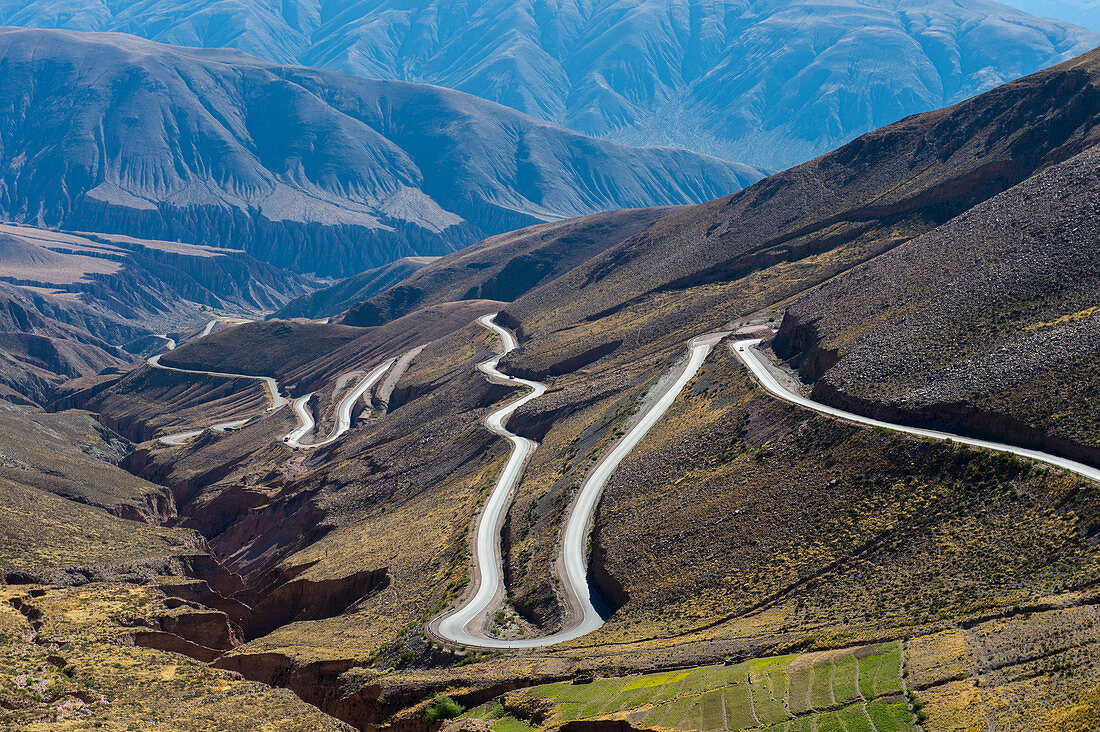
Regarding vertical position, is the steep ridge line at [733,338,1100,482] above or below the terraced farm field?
below

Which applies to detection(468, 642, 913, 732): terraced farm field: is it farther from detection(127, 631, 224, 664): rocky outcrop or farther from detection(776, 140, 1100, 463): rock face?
detection(127, 631, 224, 664): rocky outcrop

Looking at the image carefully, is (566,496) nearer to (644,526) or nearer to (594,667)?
(644,526)

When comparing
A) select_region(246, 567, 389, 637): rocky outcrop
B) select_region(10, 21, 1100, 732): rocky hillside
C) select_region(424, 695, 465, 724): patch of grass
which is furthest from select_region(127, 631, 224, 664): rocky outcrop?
select_region(424, 695, 465, 724): patch of grass

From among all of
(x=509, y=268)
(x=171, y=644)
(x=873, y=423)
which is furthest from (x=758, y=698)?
(x=509, y=268)

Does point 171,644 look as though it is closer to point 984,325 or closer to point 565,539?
point 565,539

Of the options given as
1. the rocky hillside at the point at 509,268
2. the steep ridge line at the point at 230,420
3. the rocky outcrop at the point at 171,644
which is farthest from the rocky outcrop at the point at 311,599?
the rocky hillside at the point at 509,268
